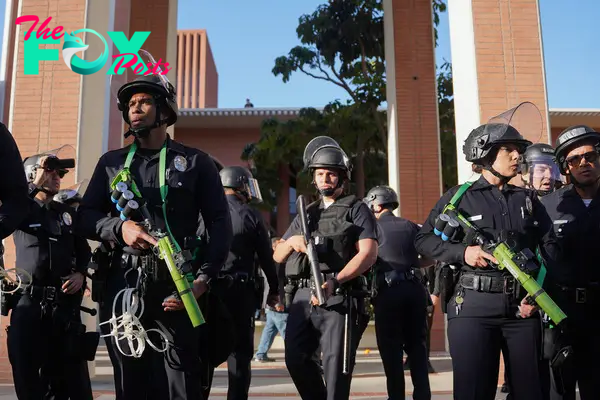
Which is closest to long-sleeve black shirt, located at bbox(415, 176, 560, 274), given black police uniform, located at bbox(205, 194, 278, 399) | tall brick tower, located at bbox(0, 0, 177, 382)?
black police uniform, located at bbox(205, 194, 278, 399)

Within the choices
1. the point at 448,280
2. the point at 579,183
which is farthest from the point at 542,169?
the point at 448,280

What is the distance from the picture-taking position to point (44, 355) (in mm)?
4758

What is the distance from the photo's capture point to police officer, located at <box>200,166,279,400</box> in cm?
535

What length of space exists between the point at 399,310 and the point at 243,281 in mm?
1589

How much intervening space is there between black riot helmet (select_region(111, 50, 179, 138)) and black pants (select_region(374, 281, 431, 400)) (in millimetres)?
3221

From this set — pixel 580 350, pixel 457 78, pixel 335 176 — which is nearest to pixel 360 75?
pixel 457 78

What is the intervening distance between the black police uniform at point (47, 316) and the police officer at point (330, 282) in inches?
65.5

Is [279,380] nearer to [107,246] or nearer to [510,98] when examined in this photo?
[510,98]

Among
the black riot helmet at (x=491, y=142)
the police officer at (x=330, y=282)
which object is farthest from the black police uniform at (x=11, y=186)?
the black riot helmet at (x=491, y=142)

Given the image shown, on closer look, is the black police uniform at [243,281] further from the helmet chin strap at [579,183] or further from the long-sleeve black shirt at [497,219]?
the helmet chin strap at [579,183]

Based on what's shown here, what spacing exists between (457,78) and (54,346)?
5.61 meters

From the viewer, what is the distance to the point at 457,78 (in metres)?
8.05

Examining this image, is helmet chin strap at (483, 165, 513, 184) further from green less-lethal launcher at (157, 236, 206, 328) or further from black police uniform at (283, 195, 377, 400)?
green less-lethal launcher at (157, 236, 206, 328)

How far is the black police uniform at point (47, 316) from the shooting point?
4.65m
